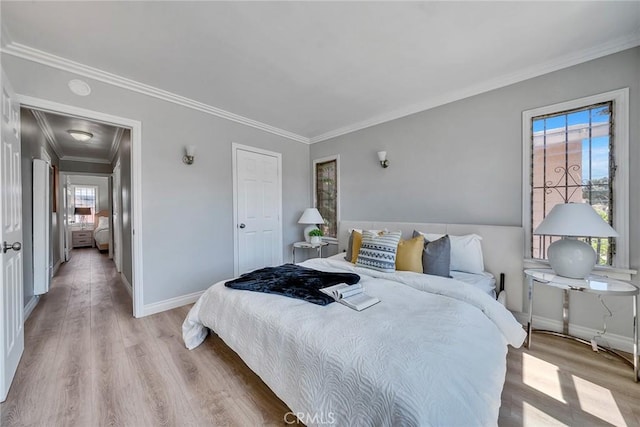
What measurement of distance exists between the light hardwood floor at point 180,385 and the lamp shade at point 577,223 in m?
0.97

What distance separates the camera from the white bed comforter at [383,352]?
89 centimetres

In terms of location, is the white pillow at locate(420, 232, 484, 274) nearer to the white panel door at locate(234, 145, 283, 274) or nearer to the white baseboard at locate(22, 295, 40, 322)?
the white panel door at locate(234, 145, 283, 274)

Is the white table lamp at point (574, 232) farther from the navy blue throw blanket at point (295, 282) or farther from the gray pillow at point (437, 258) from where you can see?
the navy blue throw blanket at point (295, 282)

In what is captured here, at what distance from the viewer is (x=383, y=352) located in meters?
1.04

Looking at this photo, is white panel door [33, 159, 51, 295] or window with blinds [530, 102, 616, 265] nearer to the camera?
window with blinds [530, 102, 616, 265]

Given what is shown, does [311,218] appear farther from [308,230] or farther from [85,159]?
[85,159]

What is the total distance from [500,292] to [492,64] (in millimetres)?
2127

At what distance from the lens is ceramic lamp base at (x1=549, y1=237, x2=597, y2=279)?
184cm

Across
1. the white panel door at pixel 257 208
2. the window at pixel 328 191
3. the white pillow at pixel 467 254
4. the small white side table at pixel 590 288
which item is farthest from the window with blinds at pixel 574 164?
the white panel door at pixel 257 208

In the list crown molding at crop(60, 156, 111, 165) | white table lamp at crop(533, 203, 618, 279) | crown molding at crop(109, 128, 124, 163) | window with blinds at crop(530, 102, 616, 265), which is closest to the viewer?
white table lamp at crop(533, 203, 618, 279)

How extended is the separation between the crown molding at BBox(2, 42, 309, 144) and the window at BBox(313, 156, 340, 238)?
1.30 meters

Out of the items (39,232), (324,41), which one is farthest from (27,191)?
(324,41)

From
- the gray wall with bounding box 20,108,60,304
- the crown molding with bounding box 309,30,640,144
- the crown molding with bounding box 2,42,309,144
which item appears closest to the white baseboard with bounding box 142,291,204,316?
the gray wall with bounding box 20,108,60,304

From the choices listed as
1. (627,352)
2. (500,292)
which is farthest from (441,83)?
(627,352)
